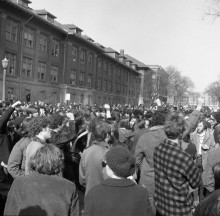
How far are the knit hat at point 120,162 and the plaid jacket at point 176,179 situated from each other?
987 mm

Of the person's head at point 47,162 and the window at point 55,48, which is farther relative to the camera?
the window at point 55,48

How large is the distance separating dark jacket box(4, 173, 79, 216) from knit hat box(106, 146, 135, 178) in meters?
0.46

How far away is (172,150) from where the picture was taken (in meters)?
3.67

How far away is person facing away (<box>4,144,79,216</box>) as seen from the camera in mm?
2723

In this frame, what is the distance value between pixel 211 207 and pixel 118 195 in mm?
745

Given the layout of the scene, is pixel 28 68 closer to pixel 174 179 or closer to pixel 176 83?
pixel 174 179

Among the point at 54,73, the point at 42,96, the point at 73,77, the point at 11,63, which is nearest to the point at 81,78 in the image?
the point at 73,77

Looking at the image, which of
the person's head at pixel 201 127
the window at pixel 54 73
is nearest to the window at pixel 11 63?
the window at pixel 54 73

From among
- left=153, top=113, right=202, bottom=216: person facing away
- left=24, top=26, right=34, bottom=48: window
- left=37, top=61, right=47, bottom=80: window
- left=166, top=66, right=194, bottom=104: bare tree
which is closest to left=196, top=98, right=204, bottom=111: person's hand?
left=153, top=113, right=202, bottom=216: person facing away

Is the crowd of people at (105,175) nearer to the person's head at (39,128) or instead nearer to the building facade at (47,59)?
the person's head at (39,128)

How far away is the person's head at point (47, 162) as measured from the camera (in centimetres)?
284

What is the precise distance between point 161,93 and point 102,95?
22.9 meters

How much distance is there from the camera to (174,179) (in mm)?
3592

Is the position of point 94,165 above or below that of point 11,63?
below
